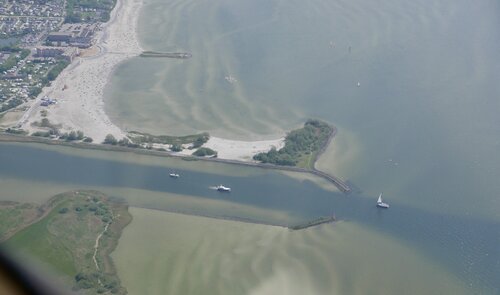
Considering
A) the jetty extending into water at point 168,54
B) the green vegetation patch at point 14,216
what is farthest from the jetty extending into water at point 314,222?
the jetty extending into water at point 168,54

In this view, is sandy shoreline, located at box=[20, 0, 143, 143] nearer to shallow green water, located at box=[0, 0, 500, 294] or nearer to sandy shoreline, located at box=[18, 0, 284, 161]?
sandy shoreline, located at box=[18, 0, 284, 161]

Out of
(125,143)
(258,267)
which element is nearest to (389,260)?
(258,267)

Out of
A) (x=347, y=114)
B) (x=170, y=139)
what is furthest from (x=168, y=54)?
(x=347, y=114)

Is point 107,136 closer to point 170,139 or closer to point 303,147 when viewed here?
point 170,139

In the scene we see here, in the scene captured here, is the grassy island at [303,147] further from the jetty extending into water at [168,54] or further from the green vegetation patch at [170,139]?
the jetty extending into water at [168,54]

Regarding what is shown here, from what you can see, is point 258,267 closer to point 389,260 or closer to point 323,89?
point 389,260

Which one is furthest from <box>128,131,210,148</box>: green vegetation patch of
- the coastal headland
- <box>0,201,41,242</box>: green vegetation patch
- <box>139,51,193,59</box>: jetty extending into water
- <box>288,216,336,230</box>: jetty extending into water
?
<box>139,51,193,59</box>: jetty extending into water

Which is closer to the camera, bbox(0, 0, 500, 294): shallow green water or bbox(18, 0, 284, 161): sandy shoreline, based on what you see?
bbox(0, 0, 500, 294): shallow green water

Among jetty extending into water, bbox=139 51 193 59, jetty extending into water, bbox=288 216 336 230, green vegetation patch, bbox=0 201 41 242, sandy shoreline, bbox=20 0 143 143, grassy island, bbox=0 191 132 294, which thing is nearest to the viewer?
grassy island, bbox=0 191 132 294
